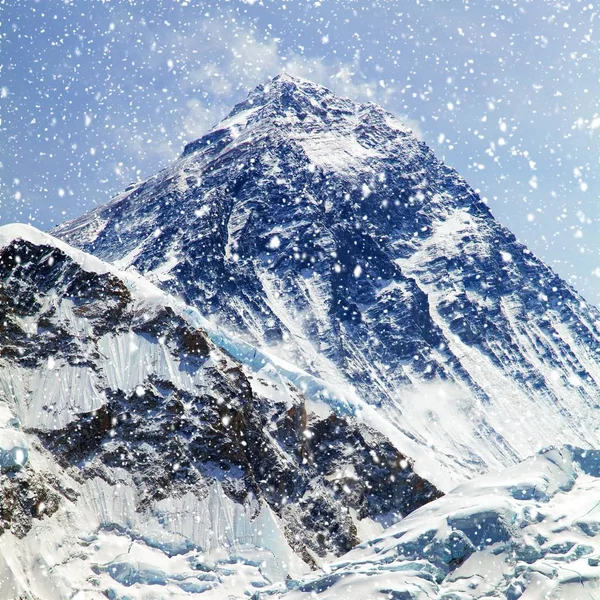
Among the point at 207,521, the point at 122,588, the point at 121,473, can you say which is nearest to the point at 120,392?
the point at 121,473

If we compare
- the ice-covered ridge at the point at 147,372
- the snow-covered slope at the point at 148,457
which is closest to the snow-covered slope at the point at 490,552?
the snow-covered slope at the point at 148,457

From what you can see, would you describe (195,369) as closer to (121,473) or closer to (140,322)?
(140,322)

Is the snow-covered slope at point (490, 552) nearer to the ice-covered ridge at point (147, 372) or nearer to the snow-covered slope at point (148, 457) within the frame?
the snow-covered slope at point (148, 457)

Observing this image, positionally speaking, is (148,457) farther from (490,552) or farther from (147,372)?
(490,552)

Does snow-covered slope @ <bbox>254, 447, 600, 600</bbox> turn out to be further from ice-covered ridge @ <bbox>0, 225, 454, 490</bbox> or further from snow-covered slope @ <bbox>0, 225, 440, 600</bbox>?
ice-covered ridge @ <bbox>0, 225, 454, 490</bbox>

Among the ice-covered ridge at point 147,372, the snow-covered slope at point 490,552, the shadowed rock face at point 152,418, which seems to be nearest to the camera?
the snow-covered slope at point 490,552
